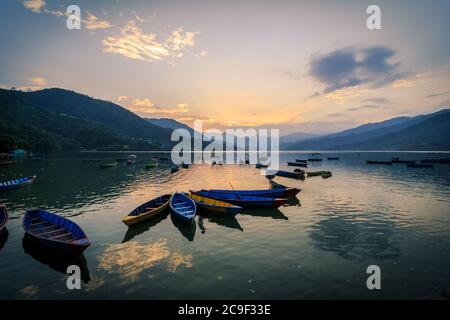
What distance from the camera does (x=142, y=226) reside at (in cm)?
2800

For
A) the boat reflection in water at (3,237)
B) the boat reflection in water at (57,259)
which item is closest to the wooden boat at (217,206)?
the boat reflection in water at (57,259)

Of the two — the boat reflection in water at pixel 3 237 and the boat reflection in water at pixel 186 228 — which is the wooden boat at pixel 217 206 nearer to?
the boat reflection in water at pixel 186 228

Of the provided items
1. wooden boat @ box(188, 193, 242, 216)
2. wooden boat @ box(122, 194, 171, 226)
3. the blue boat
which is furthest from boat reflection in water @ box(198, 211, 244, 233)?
wooden boat @ box(122, 194, 171, 226)

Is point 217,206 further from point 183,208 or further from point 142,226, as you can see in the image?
point 142,226

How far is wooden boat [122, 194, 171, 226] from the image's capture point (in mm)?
26567

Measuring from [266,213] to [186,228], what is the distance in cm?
1208

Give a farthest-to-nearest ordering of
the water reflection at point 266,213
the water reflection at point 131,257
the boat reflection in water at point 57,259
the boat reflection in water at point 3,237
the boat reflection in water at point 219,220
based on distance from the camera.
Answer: the water reflection at point 266,213 → the boat reflection in water at point 219,220 → the boat reflection in water at point 3,237 → the boat reflection in water at point 57,259 → the water reflection at point 131,257

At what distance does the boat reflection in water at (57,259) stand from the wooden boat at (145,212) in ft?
22.5

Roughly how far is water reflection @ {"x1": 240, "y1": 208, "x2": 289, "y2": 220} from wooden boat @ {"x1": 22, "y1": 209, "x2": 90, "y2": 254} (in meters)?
20.4

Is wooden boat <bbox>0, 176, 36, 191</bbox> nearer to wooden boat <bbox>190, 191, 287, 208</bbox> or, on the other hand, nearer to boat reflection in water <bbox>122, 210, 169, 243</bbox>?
boat reflection in water <bbox>122, 210, 169, 243</bbox>

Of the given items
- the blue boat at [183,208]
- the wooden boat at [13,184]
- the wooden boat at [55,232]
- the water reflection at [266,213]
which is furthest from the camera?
the wooden boat at [13,184]

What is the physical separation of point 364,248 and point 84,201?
40.8 metres

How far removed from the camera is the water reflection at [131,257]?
57.1 ft
